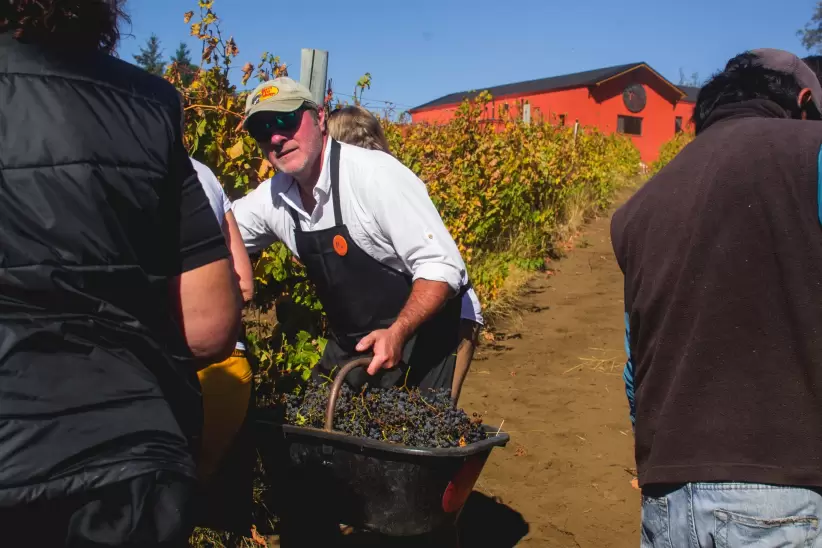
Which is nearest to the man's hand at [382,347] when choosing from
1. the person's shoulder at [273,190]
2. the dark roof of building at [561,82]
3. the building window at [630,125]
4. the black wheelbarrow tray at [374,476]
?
the black wheelbarrow tray at [374,476]

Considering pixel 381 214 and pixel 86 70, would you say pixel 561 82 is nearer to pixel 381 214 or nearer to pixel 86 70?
pixel 381 214

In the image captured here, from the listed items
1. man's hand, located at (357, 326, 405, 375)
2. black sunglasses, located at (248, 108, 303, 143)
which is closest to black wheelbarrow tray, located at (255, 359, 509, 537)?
man's hand, located at (357, 326, 405, 375)

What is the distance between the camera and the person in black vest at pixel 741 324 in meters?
1.55

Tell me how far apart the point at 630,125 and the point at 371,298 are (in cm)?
3491

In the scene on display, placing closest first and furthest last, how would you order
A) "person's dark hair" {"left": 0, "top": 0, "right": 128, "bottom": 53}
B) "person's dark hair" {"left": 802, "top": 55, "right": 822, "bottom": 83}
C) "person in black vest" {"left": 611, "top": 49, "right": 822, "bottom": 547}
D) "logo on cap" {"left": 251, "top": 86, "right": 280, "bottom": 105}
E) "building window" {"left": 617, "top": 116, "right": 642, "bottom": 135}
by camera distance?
"person's dark hair" {"left": 0, "top": 0, "right": 128, "bottom": 53} → "person in black vest" {"left": 611, "top": 49, "right": 822, "bottom": 547} → "person's dark hair" {"left": 802, "top": 55, "right": 822, "bottom": 83} → "logo on cap" {"left": 251, "top": 86, "right": 280, "bottom": 105} → "building window" {"left": 617, "top": 116, "right": 642, "bottom": 135}

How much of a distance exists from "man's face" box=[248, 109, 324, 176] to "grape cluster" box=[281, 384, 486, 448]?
0.88m

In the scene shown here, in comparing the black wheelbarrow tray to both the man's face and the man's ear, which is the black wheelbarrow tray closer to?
the man's face

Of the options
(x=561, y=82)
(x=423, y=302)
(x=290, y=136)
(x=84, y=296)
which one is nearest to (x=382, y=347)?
(x=423, y=302)

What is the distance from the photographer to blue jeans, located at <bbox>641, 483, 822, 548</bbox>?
5.14 feet

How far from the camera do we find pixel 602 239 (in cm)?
1122

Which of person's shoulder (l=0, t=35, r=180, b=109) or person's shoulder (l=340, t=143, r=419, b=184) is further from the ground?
person's shoulder (l=0, t=35, r=180, b=109)

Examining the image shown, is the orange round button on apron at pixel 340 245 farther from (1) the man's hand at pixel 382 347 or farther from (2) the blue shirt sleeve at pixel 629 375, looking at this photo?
(2) the blue shirt sleeve at pixel 629 375

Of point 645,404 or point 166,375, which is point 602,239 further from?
point 166,375

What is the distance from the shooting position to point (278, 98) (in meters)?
2.81
